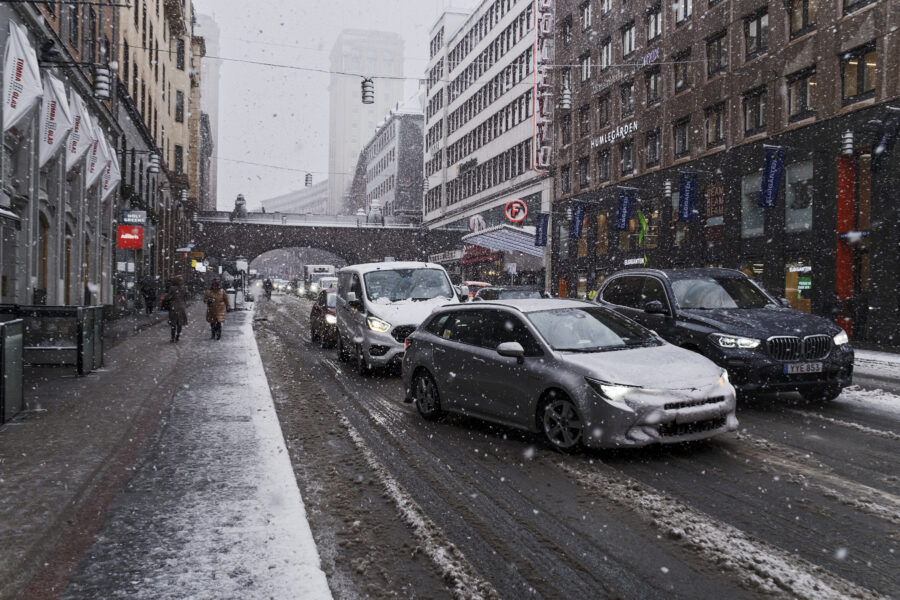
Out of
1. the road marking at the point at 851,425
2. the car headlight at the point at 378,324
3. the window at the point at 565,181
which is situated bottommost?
the road marking at the point at 851,425

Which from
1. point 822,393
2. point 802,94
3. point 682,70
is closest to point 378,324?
point 822,393

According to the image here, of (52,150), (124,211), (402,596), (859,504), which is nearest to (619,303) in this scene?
(859,504)

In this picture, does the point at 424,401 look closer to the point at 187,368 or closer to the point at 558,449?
the point at 558,449

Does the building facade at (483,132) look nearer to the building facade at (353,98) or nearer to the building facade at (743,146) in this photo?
the building facade at (743,146)

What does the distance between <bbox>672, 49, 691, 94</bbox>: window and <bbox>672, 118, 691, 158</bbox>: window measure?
1.40m

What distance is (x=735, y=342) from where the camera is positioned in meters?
8.57

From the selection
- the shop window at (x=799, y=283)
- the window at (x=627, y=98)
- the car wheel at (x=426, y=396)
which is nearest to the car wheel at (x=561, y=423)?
the car wheel at (x=426, y=396)

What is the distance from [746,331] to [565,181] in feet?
122

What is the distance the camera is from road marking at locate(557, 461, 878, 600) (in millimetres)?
3650

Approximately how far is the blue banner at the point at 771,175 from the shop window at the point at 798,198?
558mm

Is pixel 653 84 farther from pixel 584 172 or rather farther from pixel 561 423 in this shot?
pixel 561 423

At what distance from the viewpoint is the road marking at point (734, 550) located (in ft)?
12.0

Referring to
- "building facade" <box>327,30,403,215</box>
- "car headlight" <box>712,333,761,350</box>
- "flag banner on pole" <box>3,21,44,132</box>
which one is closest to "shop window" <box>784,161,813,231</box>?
"car headlight" <box>712,333,761,350</box>

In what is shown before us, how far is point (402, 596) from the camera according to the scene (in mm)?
3680
